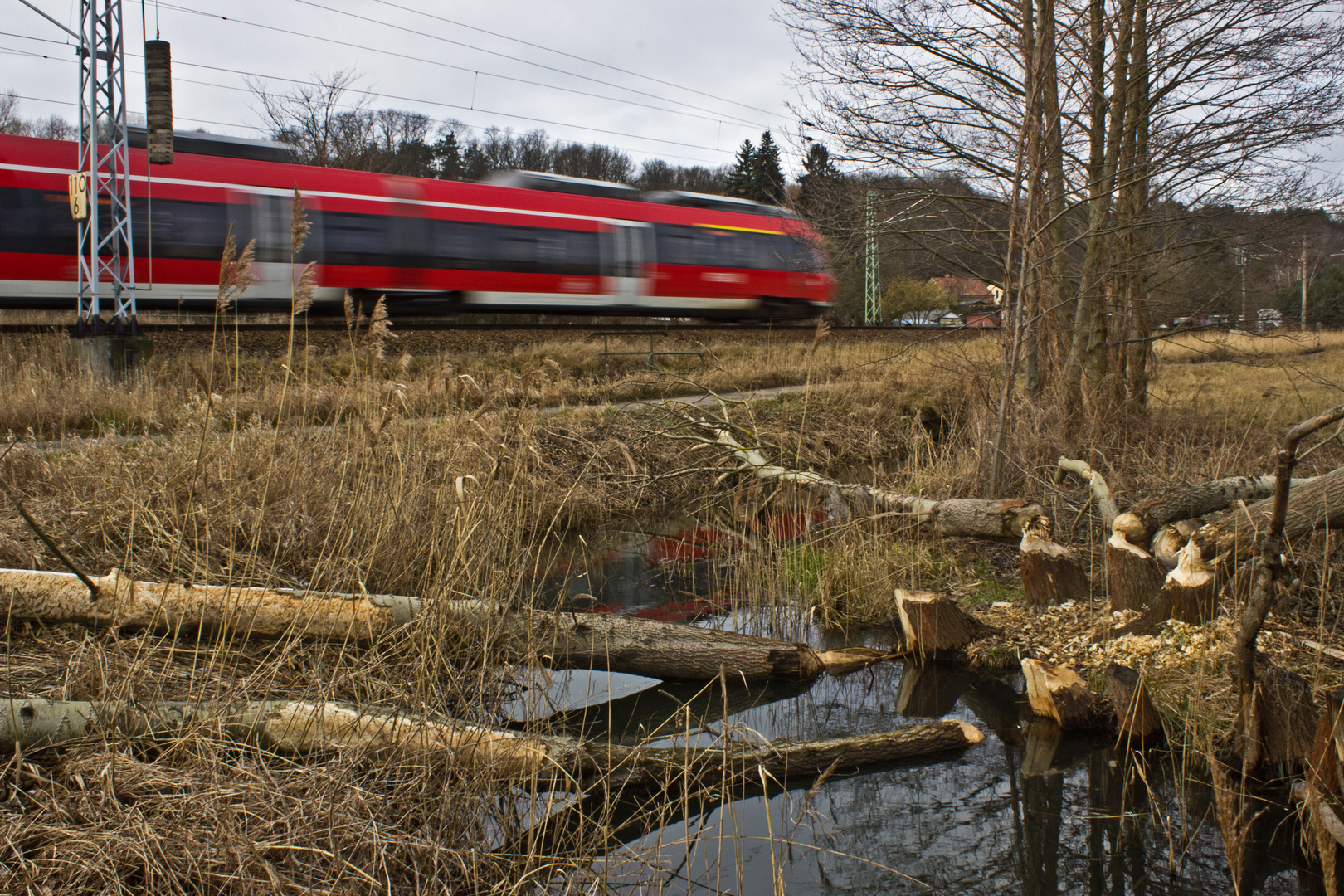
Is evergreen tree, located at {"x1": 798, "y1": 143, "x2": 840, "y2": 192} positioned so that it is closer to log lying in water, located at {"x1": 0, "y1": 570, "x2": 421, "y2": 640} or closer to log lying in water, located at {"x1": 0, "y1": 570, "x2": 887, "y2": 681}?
log lying in water, located at {"x1": 0, "y1": 570, "x2": 887, "y2": 681}

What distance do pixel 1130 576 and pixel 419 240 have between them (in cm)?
1218

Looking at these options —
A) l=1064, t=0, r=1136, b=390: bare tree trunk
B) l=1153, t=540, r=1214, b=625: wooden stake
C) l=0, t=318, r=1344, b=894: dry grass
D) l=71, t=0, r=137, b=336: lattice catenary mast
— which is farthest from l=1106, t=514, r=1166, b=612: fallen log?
l=71, t=0, r=137, b=336: lattice catenary mast

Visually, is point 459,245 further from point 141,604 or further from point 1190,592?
point 1190,592

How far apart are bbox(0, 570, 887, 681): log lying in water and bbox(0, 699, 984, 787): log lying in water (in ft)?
1.04

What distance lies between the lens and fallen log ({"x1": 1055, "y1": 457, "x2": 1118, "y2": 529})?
5.25m

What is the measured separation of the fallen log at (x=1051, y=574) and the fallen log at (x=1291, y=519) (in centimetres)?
73

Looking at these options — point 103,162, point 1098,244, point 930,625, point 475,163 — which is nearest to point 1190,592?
point 930,625

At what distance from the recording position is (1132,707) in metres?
3.43

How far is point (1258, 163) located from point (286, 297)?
12.4 metres

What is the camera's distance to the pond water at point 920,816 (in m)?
2.77

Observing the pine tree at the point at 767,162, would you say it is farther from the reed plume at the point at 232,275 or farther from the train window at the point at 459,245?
the reed plume at the point at 232,275

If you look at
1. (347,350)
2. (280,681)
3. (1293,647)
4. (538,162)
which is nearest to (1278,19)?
(1293,647)

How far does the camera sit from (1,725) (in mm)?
2439

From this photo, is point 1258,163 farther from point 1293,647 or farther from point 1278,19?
point 1293,647
